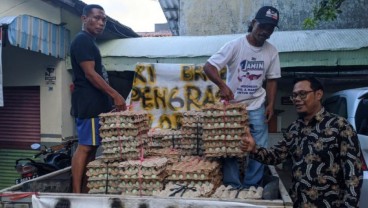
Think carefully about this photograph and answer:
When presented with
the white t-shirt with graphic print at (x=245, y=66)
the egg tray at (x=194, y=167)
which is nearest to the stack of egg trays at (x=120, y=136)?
the egg tray at (x=194, y=167)

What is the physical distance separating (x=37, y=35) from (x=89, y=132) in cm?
392

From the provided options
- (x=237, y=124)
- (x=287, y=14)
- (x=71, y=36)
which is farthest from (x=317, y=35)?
(x=237, y=124)

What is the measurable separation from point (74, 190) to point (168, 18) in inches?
414

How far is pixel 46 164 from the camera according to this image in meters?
5.55

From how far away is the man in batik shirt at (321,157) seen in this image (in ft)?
9.36

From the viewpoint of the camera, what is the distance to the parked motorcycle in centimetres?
515

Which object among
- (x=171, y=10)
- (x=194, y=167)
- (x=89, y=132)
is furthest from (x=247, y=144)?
(x=171, y=10)

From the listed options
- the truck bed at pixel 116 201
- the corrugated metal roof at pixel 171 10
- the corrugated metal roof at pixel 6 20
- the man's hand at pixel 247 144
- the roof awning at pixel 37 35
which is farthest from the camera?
the corrugated metal roof at pixel 171 10

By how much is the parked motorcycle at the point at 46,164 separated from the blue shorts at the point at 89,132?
1529 millimetres

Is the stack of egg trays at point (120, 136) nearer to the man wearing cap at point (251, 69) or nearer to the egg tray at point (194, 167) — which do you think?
the egg tray at point (194, 167)

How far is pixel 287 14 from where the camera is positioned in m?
11.3

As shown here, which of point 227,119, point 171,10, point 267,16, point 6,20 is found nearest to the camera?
point 227,119

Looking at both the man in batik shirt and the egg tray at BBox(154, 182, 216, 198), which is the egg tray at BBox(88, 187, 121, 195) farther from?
the man in batik shirt

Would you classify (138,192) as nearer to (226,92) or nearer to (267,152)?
(267,152)
